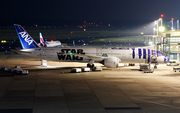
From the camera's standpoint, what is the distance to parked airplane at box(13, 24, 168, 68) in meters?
46.2

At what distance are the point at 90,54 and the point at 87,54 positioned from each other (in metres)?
0.57

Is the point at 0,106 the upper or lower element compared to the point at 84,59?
lower

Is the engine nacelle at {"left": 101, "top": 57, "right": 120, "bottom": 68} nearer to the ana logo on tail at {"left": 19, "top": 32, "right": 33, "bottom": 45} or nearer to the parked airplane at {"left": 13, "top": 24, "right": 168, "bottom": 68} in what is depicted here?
the parked airplane at {"left": 13, "top": 24, "right": 168, "bottom": 68}

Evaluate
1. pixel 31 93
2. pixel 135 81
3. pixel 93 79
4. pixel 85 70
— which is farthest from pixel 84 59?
pixel 31 93

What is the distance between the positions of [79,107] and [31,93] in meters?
7.15

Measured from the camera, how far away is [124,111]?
66.5ft

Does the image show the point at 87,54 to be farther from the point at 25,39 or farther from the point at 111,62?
the point at 25,39

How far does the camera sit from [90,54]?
46.8 metres

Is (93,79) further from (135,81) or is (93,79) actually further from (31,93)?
(31,93)

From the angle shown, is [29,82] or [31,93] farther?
[29,82]

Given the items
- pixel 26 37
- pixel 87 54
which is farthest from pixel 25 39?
pixel 87 54

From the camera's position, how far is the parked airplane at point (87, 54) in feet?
152

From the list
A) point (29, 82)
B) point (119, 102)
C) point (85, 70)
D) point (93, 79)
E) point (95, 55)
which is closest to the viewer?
point (119, 102)

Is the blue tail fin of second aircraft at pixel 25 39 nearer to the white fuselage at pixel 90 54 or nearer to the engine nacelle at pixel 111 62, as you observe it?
the white fuselage at pixel 90 54
